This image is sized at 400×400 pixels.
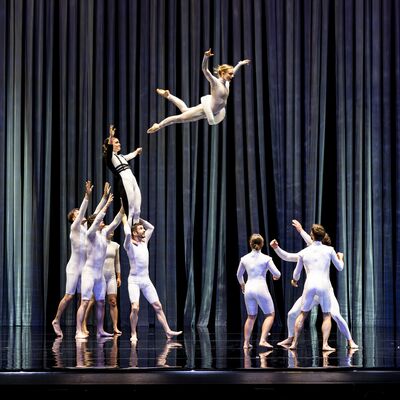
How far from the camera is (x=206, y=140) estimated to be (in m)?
13.8

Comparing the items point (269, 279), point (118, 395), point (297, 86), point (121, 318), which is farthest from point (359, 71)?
point (118, 395)

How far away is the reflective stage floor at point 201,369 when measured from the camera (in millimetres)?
6754

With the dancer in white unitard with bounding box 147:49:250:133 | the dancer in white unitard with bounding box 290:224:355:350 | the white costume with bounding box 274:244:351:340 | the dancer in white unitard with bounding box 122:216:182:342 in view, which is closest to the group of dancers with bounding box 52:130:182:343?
the dancer in white unitard with bounding box 122:216:182:342

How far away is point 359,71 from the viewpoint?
13.8 meters

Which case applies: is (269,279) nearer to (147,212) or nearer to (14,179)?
(147,212)

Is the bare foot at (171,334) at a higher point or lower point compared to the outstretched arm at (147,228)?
lower

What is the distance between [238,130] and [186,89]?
0.98m

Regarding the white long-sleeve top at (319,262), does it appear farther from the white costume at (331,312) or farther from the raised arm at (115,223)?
the raised arm at (115,223)

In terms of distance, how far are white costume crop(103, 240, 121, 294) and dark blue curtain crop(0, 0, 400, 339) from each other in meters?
2.47

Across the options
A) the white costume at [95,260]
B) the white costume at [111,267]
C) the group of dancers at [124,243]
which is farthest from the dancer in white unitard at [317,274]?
the white costume at [111,267]

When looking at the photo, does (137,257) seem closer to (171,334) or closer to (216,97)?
(171,334)

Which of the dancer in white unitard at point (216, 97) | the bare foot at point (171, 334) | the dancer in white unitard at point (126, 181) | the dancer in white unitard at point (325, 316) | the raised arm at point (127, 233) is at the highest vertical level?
the dancer in white unitard at point (216, 97)

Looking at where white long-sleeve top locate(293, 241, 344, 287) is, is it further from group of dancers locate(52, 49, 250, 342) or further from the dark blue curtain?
the dark blue curtain

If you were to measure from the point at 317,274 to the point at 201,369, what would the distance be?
2356 mm
